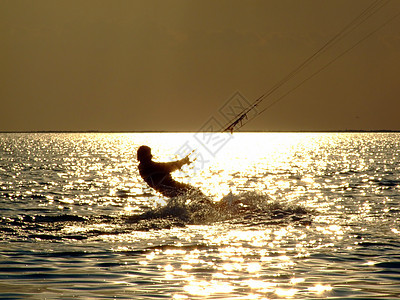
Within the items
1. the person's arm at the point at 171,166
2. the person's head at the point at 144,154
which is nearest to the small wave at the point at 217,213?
the person's arm at the point at 171,166

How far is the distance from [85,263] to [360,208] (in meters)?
14.7

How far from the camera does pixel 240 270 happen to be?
12555 millimetres

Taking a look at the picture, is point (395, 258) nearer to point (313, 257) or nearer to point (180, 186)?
point (313, 257)

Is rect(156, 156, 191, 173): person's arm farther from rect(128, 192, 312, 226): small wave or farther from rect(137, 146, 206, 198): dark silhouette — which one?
rect(128, 192, 312, 226): small wave

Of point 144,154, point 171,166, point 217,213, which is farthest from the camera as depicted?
point 144,154

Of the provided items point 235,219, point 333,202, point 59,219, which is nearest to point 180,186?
point 235,219

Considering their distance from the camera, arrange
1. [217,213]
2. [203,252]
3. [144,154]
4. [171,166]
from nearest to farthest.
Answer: [203,252]
[171,166]
[217,213]
[144,154]

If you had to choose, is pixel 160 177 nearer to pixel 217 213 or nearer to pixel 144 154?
pixel 144 154

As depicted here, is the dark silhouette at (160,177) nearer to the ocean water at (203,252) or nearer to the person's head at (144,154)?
the person's head at (144,154)

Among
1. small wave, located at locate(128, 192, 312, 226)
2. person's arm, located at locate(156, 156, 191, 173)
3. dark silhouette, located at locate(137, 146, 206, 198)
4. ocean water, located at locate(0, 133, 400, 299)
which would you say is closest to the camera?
ocean water, located at locate(0, 133, 400, 299)

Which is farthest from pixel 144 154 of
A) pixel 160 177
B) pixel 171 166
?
pixel 171 166

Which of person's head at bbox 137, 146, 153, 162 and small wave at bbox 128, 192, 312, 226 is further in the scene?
person's head at bbox 137, 146, 153, 162

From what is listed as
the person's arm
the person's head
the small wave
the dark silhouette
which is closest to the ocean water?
the small wave

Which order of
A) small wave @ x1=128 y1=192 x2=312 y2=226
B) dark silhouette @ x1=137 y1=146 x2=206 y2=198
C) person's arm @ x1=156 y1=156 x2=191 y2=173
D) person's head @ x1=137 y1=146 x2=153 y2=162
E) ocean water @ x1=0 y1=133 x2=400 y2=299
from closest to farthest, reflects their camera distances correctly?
ocean water @ x1=0 y1=133 x2=400 y2=299 → small wave @ x1=128 y1=192 x2=312 y2=226 → person's arm @ x1=156 y1=156 x2=191 y2=173 → dark silhouette @ x1=137 y1=146 x2=206 y2=198 → person's head @ x1=137 y1=146 x2=153 y2=162
